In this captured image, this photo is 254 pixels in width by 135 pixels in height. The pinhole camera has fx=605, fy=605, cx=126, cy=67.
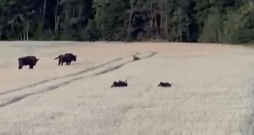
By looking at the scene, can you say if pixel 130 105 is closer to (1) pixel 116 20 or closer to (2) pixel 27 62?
(2) pixel 27 62

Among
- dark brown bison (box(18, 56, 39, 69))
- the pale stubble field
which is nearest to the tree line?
dark brown bison (box(18, 56, 39, 69))

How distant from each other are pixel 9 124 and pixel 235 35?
3701 cm

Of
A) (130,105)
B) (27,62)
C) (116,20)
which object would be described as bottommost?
(27,62)

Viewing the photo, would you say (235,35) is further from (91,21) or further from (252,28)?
(91,21)

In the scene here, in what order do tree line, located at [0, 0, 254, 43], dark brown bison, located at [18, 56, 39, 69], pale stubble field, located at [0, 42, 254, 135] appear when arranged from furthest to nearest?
tree line, located at [0, 0, 254, 43] → dark brown bison, located at [18, 56, 39, 69] → pale stubble field, located at [0, 42, 254, 135]

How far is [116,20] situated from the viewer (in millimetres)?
55125

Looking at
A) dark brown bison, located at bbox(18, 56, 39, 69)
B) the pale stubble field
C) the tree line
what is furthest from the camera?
the tree line

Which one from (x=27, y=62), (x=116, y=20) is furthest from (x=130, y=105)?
(x=116, y=20)

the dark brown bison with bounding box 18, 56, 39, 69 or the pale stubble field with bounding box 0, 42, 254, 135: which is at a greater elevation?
the pale stubble field with bounding box 0, 42, 254, 135

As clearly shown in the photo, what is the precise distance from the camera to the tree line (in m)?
52.8

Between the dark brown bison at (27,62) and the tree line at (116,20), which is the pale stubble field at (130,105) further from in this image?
the tree line at (116,20)

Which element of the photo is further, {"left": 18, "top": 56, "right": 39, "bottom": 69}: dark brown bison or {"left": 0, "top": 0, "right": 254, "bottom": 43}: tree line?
{"left": 0, "top": 0, "right": 254, "bottom": 43}: tree line

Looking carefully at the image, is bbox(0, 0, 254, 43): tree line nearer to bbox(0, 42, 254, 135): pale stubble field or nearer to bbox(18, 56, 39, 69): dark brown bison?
bbox(18, 56, 39, 69): dark brown bison

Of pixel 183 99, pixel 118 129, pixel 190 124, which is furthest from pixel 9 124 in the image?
pixel 183 99
